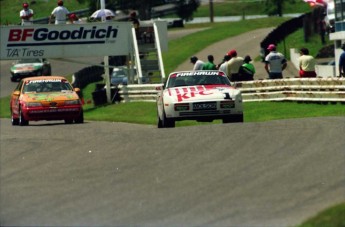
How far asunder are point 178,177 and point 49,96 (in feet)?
50.1

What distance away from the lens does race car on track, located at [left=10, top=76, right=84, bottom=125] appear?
27453 millimetres

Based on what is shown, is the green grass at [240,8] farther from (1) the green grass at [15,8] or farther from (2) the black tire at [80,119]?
(2) the black tire at [80,119]

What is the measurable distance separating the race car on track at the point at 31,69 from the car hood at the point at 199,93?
32.9 meters

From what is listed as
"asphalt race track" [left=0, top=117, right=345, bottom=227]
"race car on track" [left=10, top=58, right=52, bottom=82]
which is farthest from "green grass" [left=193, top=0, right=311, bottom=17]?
"asphalt race track" [left=0, top=117, right=345, bottom=227]

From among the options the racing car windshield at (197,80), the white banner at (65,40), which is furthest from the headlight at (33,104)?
the white banner at (65,40)

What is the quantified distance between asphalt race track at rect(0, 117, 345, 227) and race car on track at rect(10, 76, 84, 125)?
380 inches

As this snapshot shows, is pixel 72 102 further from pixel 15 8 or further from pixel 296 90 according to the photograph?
pixel 15 8

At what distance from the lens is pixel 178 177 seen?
12.9 metres

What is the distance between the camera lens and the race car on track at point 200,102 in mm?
21938

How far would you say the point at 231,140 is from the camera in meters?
15.8

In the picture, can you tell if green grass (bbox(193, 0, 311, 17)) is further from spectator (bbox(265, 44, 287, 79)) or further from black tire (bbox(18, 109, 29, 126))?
black tire (bbox(18, 109, 29, 126))

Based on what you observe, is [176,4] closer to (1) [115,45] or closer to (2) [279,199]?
(1) [115,45]

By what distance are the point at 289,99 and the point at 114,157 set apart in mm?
15070

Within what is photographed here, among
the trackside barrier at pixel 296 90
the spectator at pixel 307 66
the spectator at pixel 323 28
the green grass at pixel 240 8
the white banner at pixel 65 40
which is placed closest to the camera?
the trackside barrier at pixel 296 90
